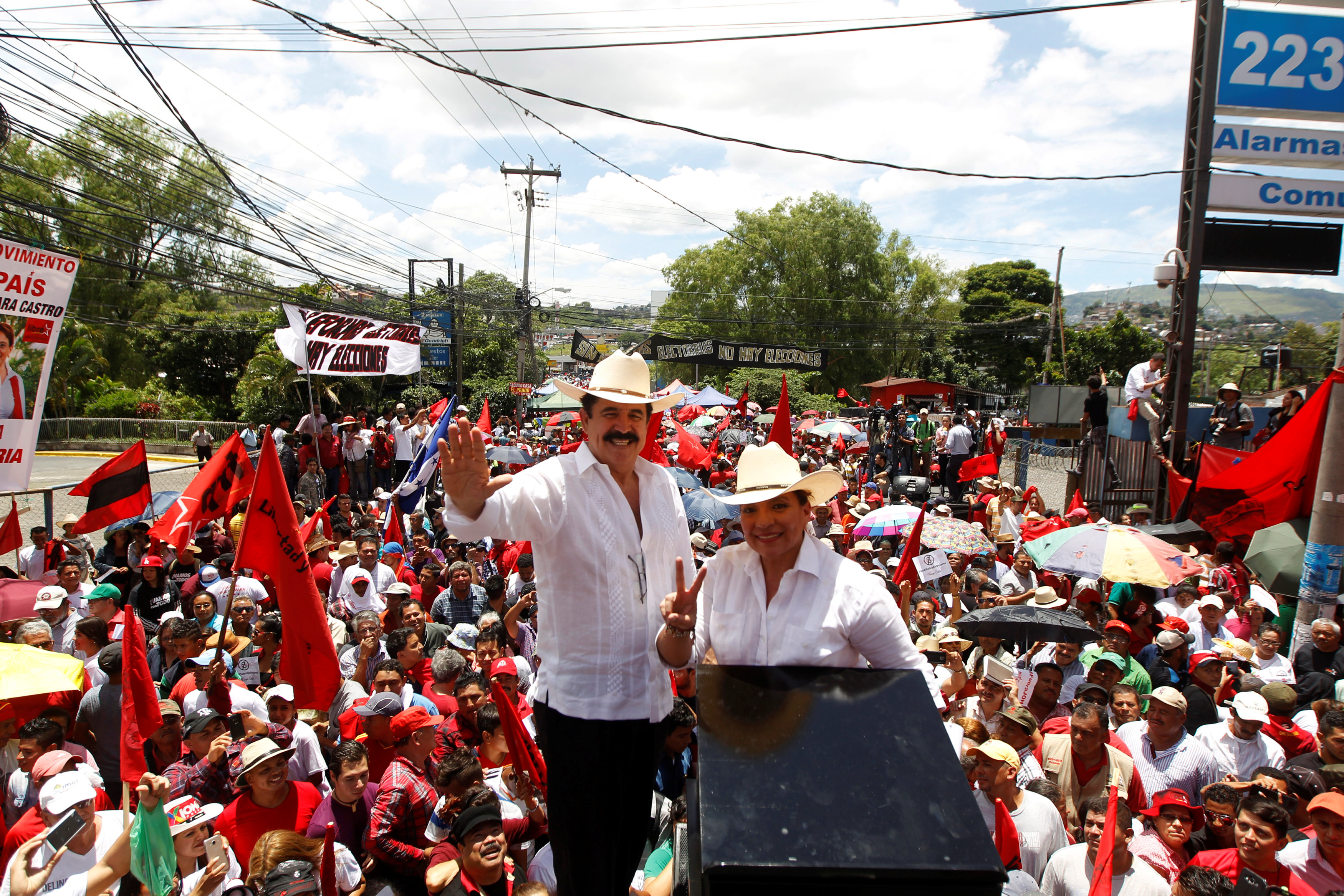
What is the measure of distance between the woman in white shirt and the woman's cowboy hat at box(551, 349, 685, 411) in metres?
0.40

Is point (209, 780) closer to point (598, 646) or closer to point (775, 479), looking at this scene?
point (598, 646)

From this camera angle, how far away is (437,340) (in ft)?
132

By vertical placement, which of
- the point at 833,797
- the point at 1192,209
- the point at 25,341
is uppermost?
the point at 1192,209

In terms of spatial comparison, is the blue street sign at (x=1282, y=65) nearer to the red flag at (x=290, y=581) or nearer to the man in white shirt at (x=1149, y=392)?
the man in white shirt at (x=1149, y=392)

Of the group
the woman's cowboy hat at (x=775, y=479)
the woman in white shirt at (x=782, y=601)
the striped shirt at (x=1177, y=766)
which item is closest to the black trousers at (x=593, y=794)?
the woman in white shirt at (x=782, y=601)

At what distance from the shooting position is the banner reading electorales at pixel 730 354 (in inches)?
1006

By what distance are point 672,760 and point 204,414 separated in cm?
3264

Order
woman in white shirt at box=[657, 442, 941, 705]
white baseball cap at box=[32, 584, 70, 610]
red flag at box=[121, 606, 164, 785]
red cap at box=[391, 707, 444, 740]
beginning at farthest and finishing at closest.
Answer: white baseball cap at box=[32, 584, 70, 610] → red cap at box=[391, 707, 444, 740] → red flag at box=[121, 606, 164, 785] → woman in white shirt at box=[657, 442, 941, 705]

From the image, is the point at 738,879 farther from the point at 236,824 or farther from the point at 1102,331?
the point at 1102,331

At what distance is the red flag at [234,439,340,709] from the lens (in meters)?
4.97

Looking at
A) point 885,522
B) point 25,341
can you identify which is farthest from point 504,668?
point 885,522

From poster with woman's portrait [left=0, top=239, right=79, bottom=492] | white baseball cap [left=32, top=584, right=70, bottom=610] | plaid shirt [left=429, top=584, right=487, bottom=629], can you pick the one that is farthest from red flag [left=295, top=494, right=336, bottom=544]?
poster with woman's portrait [left=0, top=239, right=79, bottom=492]

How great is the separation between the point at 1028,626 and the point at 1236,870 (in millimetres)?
2202

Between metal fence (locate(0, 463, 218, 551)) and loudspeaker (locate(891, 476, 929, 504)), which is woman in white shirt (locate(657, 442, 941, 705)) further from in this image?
loudspeaker (locate(891, 476, 929, 504))
